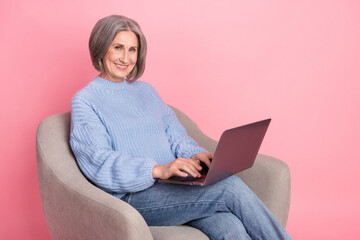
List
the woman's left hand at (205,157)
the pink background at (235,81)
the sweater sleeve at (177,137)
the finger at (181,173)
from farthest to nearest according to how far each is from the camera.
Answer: the pink background at (235,81) → the sweater sleeve at (177,137) → the woman's left hand at (205,157) → the finger at (181,173)

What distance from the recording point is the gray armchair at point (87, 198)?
156 centimetres

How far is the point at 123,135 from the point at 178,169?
393 mm

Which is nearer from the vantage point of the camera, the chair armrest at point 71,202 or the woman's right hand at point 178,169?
the chair armrest at point 71,202

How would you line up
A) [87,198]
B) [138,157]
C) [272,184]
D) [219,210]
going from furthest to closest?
1. [272,184]
2. [138,157]
3. [219,210]
4. [87,198]

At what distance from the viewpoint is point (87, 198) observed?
1672 mm

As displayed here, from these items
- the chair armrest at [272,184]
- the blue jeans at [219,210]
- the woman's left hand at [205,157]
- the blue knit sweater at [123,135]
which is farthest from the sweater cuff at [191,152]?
the blue jeans at [219,210]

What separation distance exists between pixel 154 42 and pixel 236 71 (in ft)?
1.95

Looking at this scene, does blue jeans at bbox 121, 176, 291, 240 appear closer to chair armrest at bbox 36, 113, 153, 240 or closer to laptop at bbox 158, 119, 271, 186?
laptop at bbox 158, 119, 271, 186

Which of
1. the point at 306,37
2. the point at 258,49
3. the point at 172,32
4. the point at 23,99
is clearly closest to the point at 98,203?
the point at 23,99

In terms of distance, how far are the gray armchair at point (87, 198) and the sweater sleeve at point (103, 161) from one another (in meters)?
0.06

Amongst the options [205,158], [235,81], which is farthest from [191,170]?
[235,81]

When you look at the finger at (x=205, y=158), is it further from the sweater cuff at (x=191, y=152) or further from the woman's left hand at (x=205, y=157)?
the sweater cuff at (x=191, y=152)

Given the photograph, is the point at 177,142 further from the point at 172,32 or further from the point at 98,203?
the point at 172,32

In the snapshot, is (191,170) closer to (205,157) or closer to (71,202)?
(205,157)
